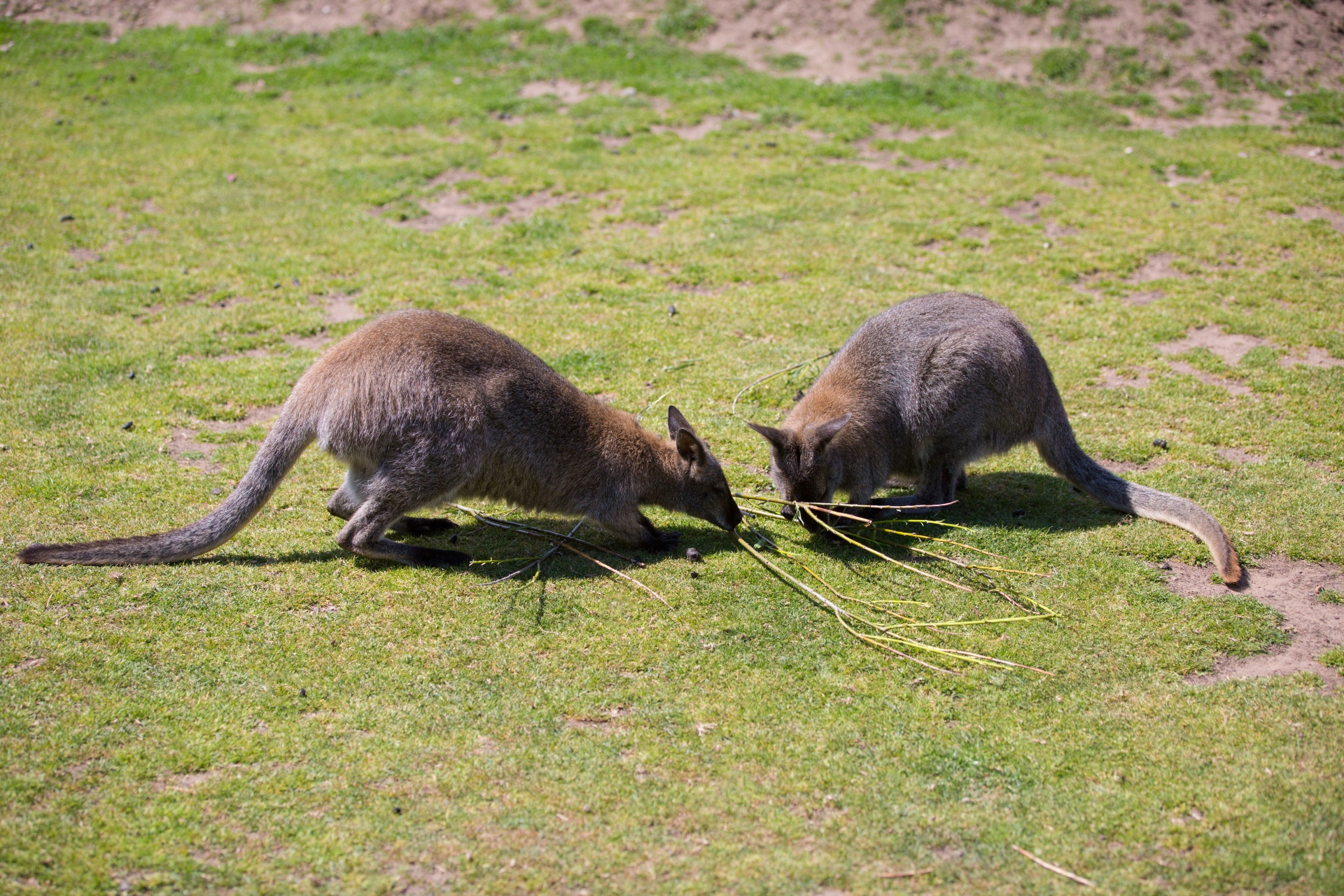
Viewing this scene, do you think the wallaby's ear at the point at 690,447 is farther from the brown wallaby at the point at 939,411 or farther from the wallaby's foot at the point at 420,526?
the wallaby's foot at the point at 420,526

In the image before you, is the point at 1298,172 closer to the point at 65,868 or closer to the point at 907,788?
the point at 907,788

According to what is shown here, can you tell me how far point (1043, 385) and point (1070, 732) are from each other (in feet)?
8.69

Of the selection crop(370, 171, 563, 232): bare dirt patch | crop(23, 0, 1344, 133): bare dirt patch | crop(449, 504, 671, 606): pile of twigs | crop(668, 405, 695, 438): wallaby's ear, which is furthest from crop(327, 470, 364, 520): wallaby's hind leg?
crop(23, 0, 1344, 133): bare dirt patch

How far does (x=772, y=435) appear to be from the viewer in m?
5.78

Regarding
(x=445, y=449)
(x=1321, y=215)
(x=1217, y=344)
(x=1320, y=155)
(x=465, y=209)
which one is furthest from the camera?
(x=1320, y=155)

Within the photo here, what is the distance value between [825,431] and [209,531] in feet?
11.2

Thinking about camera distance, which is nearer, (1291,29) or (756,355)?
(756,355)

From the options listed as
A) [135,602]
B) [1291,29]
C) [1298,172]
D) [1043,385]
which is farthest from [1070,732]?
[1291,29]

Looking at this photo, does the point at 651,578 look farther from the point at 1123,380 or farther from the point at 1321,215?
the point at 1321,215

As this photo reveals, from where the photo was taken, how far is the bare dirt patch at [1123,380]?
7.89 m

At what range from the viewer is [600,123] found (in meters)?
13.3

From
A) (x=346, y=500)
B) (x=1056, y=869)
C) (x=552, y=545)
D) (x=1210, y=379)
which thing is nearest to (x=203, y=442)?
(x=346, y=500)

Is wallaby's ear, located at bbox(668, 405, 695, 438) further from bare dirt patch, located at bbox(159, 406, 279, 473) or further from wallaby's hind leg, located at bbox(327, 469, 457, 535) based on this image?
bare dirt patch, located at bbox(159, 406, 279, 473)

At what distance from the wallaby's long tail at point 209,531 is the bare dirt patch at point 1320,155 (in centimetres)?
1206
